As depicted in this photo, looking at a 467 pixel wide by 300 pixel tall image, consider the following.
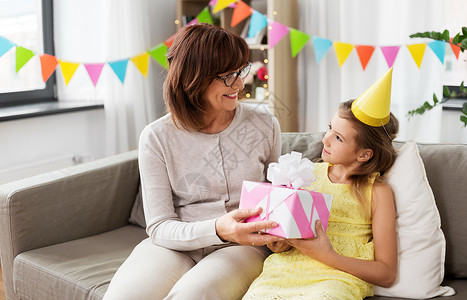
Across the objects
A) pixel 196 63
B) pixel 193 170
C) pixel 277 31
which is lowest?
pixel 193 170

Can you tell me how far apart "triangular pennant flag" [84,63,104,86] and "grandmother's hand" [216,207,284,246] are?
2.03m

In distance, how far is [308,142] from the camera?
2.04 m

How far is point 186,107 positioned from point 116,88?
1909 mm

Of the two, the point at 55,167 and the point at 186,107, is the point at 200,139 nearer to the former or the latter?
the point at 186,107

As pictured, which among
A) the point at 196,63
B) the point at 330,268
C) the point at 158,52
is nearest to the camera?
the point at 330,268

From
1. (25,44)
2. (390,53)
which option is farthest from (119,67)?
(390,53)

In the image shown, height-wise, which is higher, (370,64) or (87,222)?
(370,64)

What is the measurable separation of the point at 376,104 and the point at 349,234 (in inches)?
15.2

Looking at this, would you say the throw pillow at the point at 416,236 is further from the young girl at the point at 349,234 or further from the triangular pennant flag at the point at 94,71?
the triangular pennant flag at the point at 94,71

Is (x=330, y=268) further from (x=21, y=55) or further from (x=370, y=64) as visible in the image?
(x=21, y=55)

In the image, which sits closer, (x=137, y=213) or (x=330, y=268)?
(x=330, y=268)

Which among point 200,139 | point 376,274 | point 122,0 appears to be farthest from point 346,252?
point 122,0

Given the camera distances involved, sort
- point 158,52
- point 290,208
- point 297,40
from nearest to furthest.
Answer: point 290,208 → point 297,40 → point 158,52

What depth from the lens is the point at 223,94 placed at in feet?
5.42
